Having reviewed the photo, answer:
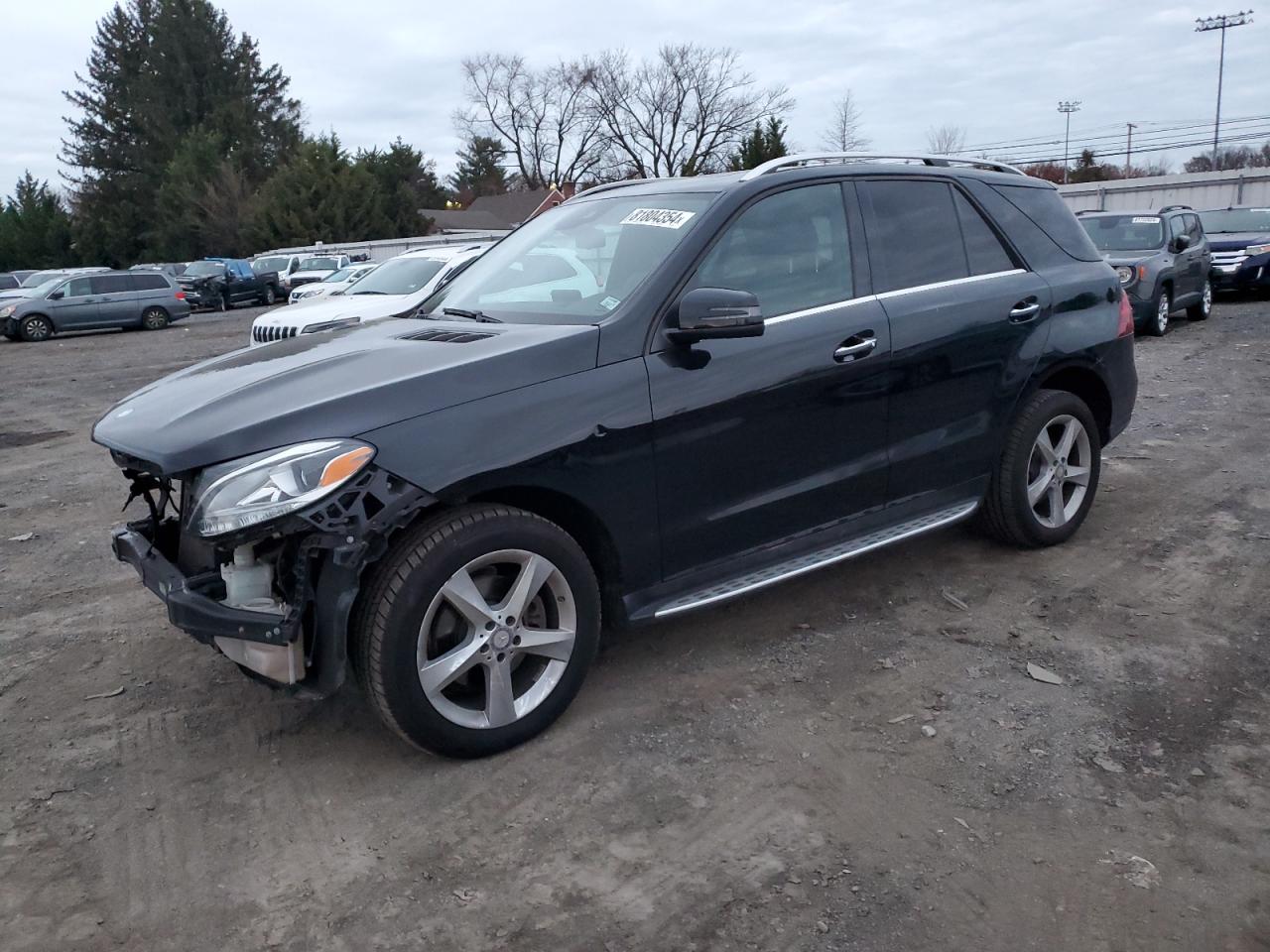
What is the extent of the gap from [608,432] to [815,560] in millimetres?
1098

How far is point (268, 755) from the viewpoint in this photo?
3.59 metres

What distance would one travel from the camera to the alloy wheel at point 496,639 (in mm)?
3275

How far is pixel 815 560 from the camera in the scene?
4117 millimetres

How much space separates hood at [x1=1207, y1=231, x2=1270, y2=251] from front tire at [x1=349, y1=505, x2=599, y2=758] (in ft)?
60.6

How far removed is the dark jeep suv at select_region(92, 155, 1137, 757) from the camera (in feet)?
10.4

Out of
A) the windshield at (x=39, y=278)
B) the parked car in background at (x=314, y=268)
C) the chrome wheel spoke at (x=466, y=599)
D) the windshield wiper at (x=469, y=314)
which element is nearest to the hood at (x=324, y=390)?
the windshield wiper at (x=469, y=314)

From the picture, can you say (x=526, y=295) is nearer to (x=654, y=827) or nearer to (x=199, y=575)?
(x=199, y=575)

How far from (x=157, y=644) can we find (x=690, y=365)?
104 inches

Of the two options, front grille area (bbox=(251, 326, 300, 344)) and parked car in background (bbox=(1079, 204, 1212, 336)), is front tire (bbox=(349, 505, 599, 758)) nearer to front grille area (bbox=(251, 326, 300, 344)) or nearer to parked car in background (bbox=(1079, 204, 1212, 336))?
front grille area (bbox=(251, 326, 300, 344))

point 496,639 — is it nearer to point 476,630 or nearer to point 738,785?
point 476,630

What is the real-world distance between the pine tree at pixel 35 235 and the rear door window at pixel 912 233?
64.1 m

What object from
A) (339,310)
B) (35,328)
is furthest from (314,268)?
(339,310)

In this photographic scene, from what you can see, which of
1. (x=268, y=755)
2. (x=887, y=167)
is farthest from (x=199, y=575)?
(x=887, y=167)

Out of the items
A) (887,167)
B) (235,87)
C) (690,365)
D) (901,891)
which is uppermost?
(235,87)
